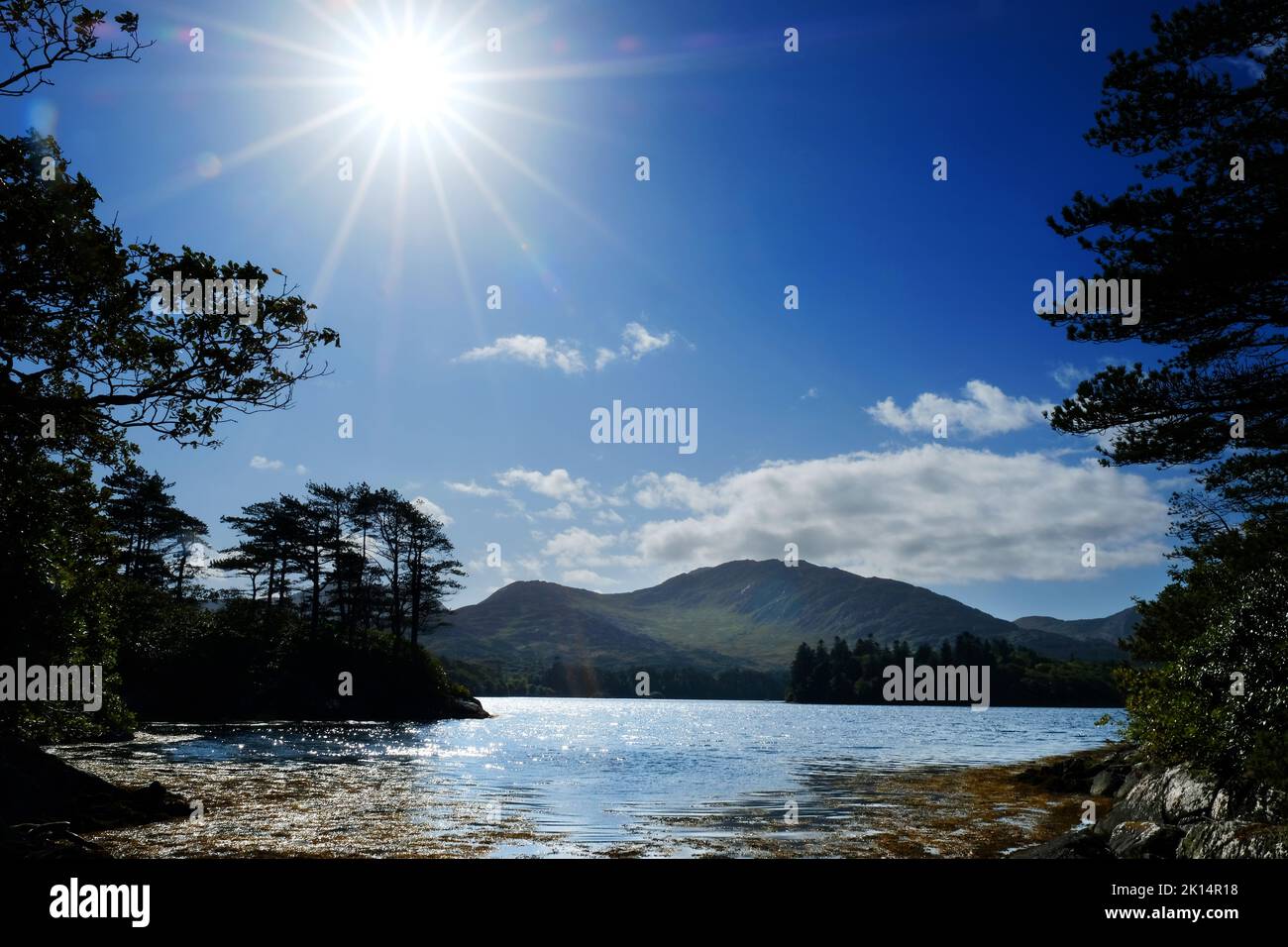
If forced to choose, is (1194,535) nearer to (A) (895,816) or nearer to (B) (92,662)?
(A) (895,816)

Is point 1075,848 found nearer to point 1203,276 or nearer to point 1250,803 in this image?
point 1250,803

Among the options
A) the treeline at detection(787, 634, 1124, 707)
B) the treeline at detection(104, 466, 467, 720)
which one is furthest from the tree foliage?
the treeline at detection(787, 634, 1124, 707)

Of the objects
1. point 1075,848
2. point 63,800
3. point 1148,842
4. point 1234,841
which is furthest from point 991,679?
point 63,800

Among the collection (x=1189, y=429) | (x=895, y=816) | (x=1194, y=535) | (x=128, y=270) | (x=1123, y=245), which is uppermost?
(x=1123, y=245)

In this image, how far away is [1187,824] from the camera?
14883 millimetres

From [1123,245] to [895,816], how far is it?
1687cm

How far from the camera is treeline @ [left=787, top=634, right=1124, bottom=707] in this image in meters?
183

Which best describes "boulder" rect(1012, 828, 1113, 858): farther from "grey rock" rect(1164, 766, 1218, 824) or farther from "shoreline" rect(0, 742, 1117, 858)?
"grey rock" rect(1164, 766, 1218, 824)

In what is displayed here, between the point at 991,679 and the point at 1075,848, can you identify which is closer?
the point at 1075,848

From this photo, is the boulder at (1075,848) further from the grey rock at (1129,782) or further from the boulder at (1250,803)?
the grey rock at (1129,782)

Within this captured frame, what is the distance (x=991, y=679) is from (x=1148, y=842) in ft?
633
